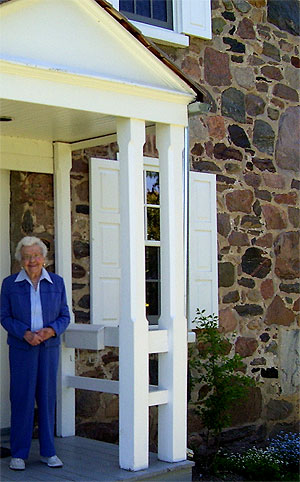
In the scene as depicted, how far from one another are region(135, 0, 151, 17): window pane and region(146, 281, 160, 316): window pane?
2.50 metres

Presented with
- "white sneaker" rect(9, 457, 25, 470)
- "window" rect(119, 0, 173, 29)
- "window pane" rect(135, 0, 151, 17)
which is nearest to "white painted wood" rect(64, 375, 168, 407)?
"white sneaker" rect(9, 457, 25, 470)

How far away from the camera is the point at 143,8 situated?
307 inches

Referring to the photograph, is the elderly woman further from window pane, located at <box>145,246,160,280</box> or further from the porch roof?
window pane, located at <box>145,246,160,280</box>

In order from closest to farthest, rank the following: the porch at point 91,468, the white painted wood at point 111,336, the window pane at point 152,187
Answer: the porch at point 91,468 → the white painted wood at point 111,336 → the window pane at point 152,187

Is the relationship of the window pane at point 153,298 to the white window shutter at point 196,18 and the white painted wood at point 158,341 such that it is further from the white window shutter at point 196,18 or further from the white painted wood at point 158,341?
the white window shutter at point 196,18

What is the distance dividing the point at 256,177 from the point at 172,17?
1.83 meters

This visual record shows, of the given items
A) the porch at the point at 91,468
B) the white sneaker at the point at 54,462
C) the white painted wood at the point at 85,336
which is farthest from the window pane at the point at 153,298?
the white sneaker at the point at 54,462

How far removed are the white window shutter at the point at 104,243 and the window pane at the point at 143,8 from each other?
1513 millimetres

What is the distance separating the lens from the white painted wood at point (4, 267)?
674 centimetres

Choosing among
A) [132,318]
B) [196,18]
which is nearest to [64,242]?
[132,318]

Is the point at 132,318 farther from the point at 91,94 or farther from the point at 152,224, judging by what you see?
the point at 152,224

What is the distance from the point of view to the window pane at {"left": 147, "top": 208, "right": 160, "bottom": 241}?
7.73 m

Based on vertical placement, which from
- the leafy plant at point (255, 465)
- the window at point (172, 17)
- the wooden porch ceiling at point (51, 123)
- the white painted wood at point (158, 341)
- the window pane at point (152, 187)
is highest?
the window at point (172, 17)

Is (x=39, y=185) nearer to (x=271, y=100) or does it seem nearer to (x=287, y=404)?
(x=271, y=100)
